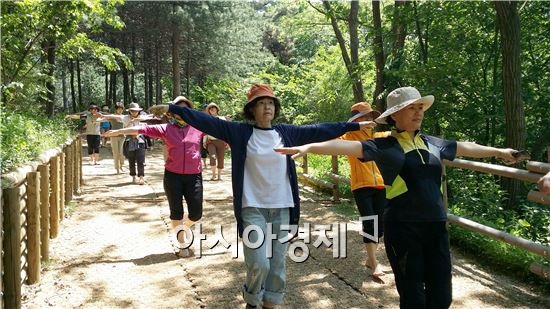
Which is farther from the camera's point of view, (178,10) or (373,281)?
(178,10)

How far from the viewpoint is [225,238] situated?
7156 millimetres

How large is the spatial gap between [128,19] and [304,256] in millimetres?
23529

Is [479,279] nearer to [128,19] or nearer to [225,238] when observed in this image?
[225,238]

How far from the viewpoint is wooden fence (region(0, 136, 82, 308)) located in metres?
4.19

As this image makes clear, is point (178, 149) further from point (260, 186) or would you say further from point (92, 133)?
point (92, 133)

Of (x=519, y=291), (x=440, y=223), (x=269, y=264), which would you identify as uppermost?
(x=440, y=223)

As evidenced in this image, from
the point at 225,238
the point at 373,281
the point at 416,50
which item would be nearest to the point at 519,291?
the point at 373,281

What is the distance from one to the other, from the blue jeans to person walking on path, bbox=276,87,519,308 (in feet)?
2.68

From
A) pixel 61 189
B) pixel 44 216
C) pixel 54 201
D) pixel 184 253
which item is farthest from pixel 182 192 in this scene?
pixel 61 189

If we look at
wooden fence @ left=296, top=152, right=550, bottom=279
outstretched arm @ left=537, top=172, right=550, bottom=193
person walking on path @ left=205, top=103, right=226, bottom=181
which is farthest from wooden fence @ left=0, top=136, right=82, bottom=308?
person walking on path @ left=205, top=103, right=226, bottom=181

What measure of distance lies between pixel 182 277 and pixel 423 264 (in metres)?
2.98

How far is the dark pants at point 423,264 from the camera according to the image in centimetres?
320

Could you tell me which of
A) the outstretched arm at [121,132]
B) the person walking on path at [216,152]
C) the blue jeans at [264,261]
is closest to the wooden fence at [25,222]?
the outstretched arm at [121,132]

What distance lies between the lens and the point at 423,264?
128 inches
